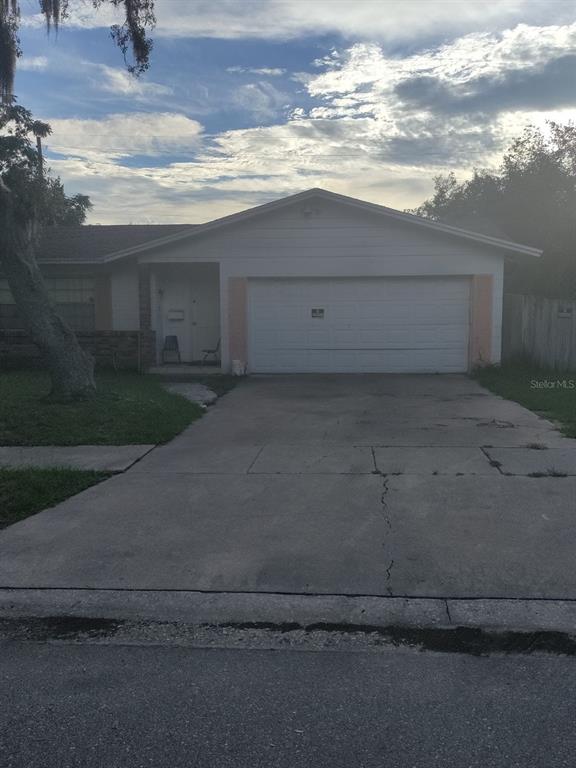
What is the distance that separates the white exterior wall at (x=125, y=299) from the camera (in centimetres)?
1853

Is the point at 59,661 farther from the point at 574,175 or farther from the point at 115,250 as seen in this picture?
the point at 574,175

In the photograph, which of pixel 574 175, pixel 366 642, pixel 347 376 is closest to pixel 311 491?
pixel 366 642

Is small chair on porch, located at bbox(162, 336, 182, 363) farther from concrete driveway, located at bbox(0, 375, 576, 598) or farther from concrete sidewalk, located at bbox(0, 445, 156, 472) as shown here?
concrete sidewalk, located at bbox(0, 445, 156, 472)

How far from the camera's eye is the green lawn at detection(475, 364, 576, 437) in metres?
10.7

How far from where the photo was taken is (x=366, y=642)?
406cm

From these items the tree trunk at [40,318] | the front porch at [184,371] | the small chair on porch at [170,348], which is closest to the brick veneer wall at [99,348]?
the front porch at [184,371]

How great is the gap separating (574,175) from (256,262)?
15.8m

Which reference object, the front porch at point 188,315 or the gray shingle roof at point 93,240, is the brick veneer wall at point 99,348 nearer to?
the front porch at point 188,315

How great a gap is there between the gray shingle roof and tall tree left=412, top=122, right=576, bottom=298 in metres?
9.84

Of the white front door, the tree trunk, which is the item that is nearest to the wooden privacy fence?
the white front door

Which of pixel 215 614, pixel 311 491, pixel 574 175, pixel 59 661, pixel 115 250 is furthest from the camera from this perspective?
pixel 574 175

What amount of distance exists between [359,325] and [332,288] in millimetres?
1087

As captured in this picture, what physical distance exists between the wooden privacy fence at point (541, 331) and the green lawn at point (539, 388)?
→ 0.37 metres

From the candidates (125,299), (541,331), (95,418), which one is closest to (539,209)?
(541,331)
